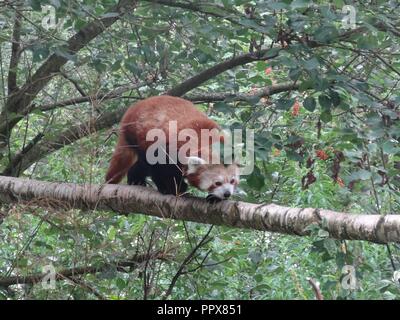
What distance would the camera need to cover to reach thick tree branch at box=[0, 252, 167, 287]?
3.26 meters

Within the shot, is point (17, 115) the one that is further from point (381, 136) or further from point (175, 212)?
point (381, 136)

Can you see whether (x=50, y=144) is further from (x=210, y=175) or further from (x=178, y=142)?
(x=210, y=175)

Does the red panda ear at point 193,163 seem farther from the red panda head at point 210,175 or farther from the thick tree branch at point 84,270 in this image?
the thick tree branch at point 84,270

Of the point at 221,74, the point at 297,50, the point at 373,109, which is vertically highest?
the point at 221,74

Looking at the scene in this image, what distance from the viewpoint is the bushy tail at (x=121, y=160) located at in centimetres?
445

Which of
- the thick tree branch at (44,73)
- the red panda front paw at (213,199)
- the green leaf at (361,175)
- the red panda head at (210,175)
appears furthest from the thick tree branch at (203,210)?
the thick tree branch at (44,73)

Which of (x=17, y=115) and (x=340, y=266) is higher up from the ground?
(x=17, y=115)

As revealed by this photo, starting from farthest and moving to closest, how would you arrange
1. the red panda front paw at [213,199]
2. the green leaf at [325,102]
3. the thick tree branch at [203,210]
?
the red panda front paw at [213,199], the green leaf at [325,102], the thick tree branch at [203,210]

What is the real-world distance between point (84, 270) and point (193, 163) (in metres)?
1.05

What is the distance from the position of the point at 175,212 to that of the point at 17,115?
1349mm

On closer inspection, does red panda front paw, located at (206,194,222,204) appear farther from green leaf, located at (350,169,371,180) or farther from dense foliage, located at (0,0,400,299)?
green leaf, located at (350,169,371,180)

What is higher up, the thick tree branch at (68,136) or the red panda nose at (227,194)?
the thick tree branch at (68,136)

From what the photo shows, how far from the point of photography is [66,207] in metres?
3.56

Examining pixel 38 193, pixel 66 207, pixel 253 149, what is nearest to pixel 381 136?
pixel 253 149
